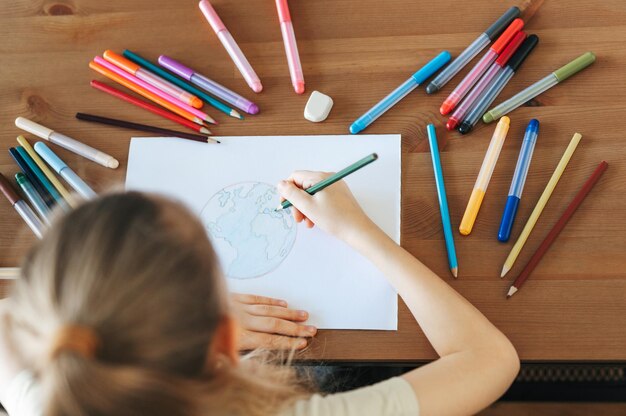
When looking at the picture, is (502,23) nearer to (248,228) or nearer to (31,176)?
(248,228)

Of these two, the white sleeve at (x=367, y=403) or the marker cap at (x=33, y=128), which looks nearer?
the white sleeve at (x=367, y=403)

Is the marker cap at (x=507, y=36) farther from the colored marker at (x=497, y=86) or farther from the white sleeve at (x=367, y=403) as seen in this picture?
the white sleeve at (x=367, y=403)

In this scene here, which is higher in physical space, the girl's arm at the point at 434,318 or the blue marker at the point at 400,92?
the blue marker at the point at 400,92

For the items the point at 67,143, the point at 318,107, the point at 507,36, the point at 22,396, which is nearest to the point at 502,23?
the point at 507,36

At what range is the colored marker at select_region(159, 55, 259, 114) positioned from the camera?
2.58 ft

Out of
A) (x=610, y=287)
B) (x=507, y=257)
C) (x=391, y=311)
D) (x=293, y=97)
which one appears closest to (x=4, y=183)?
(x=293, y=97)

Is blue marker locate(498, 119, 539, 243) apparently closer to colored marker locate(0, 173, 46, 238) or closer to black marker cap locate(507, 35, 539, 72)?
black marker cap locate(507, 35, 539, 72)

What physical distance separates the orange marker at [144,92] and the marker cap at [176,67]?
42 millimetres

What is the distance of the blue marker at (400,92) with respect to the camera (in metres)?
0.77

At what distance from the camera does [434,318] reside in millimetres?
660

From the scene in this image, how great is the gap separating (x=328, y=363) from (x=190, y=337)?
0.86ft

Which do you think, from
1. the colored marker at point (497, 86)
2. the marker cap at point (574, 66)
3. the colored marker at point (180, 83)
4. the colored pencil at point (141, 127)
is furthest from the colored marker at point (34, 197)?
the marker cap at point (574, 66)

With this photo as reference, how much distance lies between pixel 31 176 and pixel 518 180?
0.61m

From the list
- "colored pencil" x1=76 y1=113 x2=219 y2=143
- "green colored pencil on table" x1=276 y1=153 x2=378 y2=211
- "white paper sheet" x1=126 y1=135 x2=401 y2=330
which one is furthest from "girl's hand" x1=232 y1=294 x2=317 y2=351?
"colored pencil" x1=76 y1=113 x2=219 y2=143
